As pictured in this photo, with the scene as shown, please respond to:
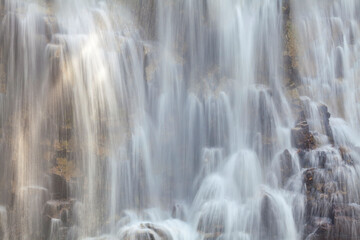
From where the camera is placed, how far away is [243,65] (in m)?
15.5

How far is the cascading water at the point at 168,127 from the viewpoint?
1184cm

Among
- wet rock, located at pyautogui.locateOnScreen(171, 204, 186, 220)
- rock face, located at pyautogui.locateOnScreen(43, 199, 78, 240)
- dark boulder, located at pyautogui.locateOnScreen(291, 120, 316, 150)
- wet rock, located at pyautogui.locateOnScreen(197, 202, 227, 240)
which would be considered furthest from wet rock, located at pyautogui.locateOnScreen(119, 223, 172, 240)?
dark boulder, located at pyautogui.locateOnScreen(291, 120, 316, 150)

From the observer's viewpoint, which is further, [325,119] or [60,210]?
[325,119]

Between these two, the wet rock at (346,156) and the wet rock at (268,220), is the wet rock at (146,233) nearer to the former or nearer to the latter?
the wet rock at (268,220)

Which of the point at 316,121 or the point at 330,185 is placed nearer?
the point at 330,185

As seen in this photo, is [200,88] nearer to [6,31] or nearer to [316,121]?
[316,121]

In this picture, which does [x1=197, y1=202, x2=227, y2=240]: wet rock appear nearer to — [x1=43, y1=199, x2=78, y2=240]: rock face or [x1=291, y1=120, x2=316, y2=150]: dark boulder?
[x1=291, y1=120, x2=316, y2=150]: dark boulder

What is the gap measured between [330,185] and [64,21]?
9.16 metres

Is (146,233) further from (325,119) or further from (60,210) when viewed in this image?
(325,119)

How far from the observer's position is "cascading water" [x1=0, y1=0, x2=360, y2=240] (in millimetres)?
11836

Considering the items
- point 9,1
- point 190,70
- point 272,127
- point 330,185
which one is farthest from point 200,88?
point 9,1

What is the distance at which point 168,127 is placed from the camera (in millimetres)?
14344

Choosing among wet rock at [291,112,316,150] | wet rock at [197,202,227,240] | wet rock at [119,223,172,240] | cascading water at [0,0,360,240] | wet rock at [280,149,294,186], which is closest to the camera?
wet rock at [119,223,172,240]

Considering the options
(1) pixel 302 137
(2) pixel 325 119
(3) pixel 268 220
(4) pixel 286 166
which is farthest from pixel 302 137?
(3) pixel 268 220
